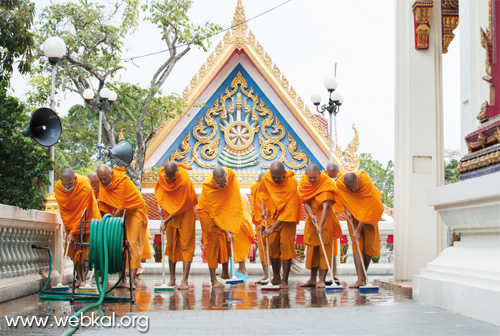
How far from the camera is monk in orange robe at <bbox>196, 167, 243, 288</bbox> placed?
9.30 m

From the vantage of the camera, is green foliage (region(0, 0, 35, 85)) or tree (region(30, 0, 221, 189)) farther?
tree (region(30, 0, 221, 189))

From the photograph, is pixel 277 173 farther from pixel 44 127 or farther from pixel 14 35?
pixel 14 35

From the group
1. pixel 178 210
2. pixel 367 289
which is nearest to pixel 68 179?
pixel 178 210

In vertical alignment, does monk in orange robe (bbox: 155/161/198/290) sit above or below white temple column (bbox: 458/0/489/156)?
below

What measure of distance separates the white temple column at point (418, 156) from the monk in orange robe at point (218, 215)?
7.01 ft

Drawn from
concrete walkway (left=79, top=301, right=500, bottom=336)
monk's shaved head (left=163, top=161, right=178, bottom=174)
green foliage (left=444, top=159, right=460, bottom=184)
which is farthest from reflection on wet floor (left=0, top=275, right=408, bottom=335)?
green foliage (left=444, top=159, right=460, bottom=184)

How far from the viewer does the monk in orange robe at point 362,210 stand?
9258 mm

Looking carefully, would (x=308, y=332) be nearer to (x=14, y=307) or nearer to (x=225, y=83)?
(x=14, y=307)

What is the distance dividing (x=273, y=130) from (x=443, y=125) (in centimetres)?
1139

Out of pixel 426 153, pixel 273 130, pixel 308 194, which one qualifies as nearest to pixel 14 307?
pixel 308 194

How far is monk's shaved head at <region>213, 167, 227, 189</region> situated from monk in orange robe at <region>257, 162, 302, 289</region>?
578mm

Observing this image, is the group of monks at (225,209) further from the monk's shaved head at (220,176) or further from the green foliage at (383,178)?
the green foliage at (383,178)

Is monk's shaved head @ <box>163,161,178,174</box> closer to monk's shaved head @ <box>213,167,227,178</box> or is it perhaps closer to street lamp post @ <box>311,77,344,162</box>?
monk's shaved head @ <box>213,167,227,178</box>

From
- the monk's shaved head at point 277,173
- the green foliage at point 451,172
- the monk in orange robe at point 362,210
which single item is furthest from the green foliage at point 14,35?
the green foliage at point 451,172
